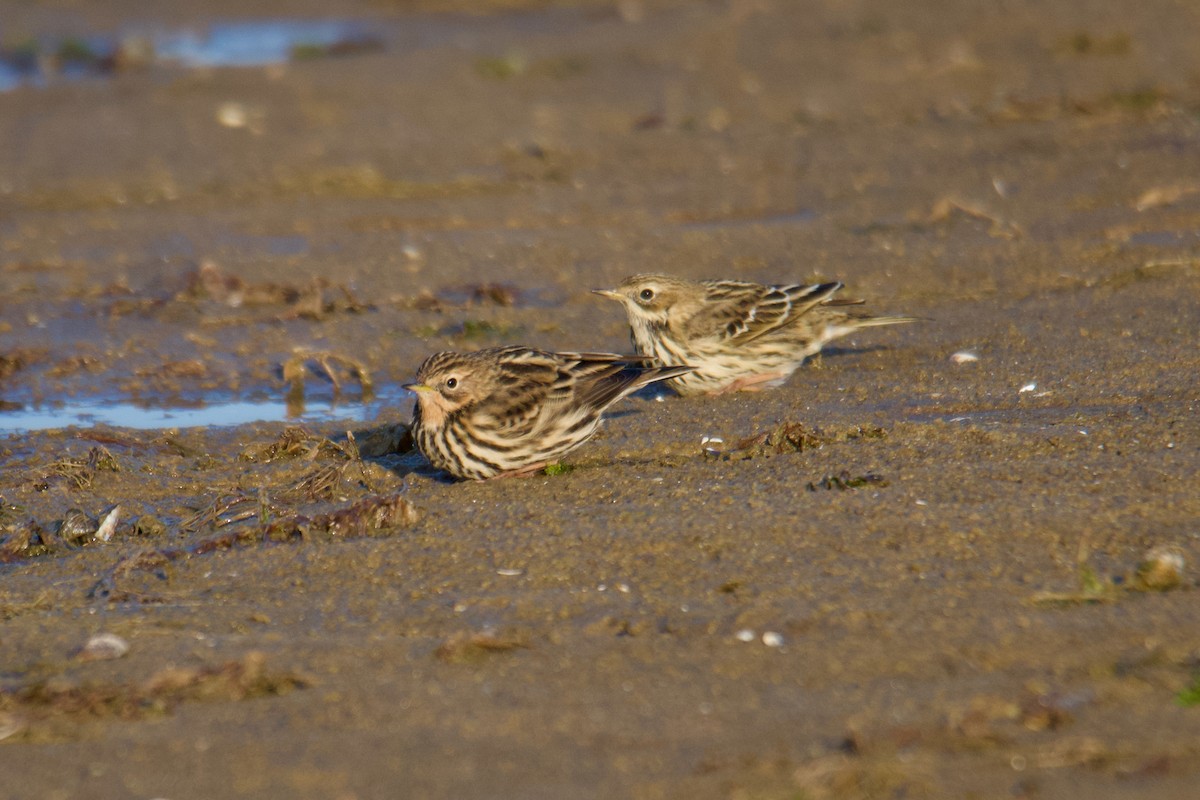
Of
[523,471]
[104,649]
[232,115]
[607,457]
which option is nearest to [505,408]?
[523,471]

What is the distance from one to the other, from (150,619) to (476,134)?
11.9m

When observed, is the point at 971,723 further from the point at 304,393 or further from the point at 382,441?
the point at 304,393

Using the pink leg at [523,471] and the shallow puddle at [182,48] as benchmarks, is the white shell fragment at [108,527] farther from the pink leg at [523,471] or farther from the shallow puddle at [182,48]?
the shallow puddle at [182,48]

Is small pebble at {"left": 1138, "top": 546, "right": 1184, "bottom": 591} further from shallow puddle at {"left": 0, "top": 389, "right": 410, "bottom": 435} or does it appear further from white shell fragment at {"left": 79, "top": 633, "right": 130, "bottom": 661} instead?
shallow puddle at {"left": 0, "top": 389, "right": 410, "bottom": 435}

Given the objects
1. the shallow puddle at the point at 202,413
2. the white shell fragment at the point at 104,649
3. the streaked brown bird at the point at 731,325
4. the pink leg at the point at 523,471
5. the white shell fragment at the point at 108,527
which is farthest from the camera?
the streaked brown bird at the point at 731,325

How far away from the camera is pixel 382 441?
8.94 metres

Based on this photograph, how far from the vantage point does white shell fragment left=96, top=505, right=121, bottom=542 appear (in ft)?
24.6

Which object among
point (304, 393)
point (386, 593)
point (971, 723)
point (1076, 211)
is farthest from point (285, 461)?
point (1076, 211)

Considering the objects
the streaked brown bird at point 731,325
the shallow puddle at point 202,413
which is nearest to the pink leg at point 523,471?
the shallow puddle at point 202,413

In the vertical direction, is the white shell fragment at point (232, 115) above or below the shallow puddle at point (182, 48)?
below

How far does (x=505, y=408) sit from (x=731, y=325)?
227 cm

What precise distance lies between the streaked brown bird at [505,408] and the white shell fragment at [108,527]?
5.02 feet

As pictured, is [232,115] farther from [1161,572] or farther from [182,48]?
[1161,572]

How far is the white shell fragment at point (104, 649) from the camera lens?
584 centimetres
